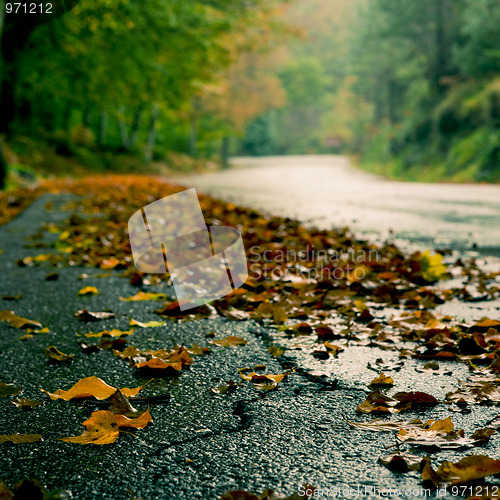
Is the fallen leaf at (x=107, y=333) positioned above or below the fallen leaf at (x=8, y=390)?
below

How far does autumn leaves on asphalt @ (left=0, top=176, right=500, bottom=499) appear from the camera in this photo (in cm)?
153

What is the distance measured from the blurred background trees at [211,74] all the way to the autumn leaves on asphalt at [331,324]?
6.11 m

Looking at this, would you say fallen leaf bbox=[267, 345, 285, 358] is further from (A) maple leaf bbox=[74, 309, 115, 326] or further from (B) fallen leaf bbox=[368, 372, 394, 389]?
(A) maple leaf bbox=[74, 309, 115, 326]

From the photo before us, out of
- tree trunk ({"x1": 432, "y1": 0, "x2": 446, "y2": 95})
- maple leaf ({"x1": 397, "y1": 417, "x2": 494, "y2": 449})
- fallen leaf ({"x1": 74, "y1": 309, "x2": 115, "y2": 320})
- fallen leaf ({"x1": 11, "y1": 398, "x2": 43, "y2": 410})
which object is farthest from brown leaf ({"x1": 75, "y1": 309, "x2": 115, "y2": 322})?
tree trunk ({"x1": 432, "y1": 0, "x2": 446, "y2": 95})

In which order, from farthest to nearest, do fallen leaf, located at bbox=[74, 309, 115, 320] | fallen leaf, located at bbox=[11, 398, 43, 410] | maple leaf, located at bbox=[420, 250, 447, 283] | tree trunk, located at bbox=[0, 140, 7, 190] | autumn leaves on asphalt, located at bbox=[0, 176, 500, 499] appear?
tree trunk, located at bbox=[0, 140, 7, 190] < maple leaf, located at bbox=[420, 250, 447, 283] < fallen leaf, located at bbox=[74, 309, 115, 320] < fallen leaf, located at bbox=[11, 398, 43, 410] < autumn leaves on asphalt, located at bbox=[0, 176, 500, 499]

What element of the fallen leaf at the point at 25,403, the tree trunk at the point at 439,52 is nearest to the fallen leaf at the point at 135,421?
the fallen leaf at the point at 25,403

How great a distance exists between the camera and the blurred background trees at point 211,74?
13.2 m

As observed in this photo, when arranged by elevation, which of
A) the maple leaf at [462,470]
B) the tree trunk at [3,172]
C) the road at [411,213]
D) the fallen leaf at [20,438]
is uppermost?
the maple leaf at [462,470]

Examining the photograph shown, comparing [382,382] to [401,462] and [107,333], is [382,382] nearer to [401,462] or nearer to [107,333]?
[401,462]

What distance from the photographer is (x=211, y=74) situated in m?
20.5

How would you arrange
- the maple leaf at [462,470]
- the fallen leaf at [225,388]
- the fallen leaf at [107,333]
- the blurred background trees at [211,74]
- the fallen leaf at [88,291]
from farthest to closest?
the blurred background trees at [211,74] < the fallen leaf at [88,291] < the fallen leaf at [107,333] < the fallen leaf at [225,388] < the maple leaf at [462,470]

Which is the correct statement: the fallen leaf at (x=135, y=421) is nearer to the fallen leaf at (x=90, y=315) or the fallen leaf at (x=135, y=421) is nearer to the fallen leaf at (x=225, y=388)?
the fallen leaf at (x=225, y=388)

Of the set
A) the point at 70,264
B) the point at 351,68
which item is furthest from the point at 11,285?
the point at 351,68

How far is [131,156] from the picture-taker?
2616cm
